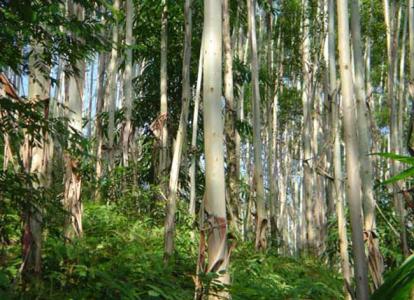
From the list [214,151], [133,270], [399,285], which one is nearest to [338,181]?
[214,151]

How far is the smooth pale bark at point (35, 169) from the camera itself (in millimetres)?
3203

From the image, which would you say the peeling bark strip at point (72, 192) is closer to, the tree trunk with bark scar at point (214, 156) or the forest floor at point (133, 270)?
the forest floor at point (133, 270)

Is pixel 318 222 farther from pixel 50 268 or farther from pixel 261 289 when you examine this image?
pixel 50 268

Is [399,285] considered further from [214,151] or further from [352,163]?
[352,163]

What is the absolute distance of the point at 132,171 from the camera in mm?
7809

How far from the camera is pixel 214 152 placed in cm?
345

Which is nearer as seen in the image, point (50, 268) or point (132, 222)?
point (50, 268)

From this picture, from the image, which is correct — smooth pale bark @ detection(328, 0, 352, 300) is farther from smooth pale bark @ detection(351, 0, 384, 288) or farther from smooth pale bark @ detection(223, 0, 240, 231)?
smooth pale bark @ detection(223, 0, 240, 231)

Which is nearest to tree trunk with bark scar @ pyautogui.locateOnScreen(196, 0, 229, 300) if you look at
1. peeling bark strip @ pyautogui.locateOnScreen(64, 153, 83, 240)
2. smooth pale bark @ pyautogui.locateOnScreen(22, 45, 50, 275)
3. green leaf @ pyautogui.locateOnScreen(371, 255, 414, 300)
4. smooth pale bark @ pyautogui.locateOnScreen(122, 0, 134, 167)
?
smooth pale bark @ pyautogui.locateOnScreen(22, 45, 50, 275)

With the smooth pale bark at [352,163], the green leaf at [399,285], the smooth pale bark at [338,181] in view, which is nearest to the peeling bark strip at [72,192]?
the smooth pale bark at [352,163]

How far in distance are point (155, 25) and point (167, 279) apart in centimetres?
605

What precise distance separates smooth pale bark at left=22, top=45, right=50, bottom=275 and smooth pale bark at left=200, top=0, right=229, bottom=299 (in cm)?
108

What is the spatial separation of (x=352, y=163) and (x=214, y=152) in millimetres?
1014

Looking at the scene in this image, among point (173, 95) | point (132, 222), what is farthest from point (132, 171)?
point (173, 95)
